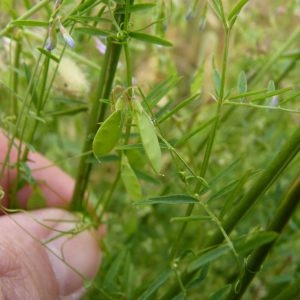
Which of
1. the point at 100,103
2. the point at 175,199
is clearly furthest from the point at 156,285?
the point at 100,103

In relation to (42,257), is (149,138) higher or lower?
higher

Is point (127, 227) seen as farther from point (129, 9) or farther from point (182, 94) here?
point (182, 94)

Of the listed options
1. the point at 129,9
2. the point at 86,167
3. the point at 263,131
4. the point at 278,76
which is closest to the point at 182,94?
the point at 263,131

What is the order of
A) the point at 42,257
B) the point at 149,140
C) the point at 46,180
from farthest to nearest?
the point at 46,180 < the point at 42,257 < the point at 149,140

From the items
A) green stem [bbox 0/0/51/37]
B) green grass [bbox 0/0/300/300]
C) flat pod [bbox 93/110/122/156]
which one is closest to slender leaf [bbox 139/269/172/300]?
green grass [bbox 0/0/300/300]

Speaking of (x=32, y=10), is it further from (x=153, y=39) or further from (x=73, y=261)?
(x=73, y=261)

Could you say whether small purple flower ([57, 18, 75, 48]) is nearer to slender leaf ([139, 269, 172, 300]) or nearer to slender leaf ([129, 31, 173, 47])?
slender leaf ([129, 31, 173, 47])
